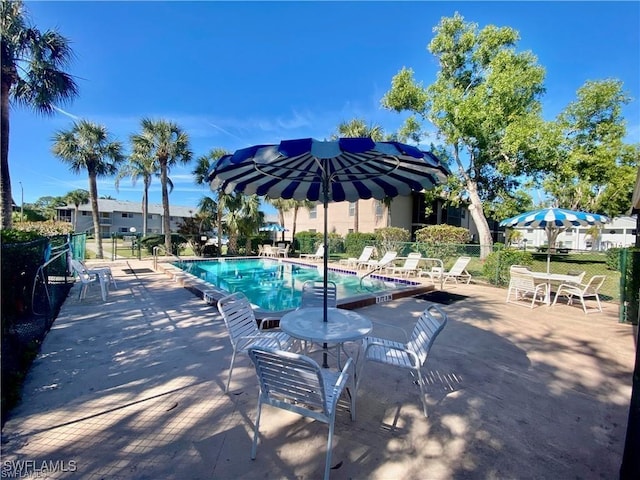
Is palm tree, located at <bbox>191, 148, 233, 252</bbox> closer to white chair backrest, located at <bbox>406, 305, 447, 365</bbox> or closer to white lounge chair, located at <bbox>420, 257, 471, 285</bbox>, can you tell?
white lounge chair, located at <bbox>420, 257, 471, 285</bbox>

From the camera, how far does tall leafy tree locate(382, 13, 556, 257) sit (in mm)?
14406

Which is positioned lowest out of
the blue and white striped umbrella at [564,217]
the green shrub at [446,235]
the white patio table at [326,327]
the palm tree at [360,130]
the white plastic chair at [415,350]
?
the white plastic chair at [415,350]

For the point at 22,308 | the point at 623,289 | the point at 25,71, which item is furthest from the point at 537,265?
the point at 25,71

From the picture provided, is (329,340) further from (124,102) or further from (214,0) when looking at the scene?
(124,102)

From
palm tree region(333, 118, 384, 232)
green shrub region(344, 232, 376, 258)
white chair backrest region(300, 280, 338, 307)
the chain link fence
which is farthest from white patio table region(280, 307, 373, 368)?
palm tree region(333, 118, 384, 232)

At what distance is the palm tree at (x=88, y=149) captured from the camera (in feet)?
50.5

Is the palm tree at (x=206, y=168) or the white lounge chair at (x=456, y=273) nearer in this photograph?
the white lounge chair at (x=456, y=273)

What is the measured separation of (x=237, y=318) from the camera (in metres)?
3.32

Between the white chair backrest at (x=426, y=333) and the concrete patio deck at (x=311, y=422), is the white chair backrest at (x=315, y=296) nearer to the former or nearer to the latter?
the concrete patio deck at (x=311, y=422)

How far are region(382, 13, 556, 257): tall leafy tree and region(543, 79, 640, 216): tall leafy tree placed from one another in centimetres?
166

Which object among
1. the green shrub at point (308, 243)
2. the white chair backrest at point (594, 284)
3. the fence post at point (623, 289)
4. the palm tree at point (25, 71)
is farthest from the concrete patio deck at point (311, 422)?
the green shrub at point (308, 243)

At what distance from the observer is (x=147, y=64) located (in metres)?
10.5

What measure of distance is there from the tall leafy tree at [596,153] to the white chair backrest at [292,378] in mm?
18720

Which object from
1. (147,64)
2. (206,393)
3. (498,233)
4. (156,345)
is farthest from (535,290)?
(498,233)
